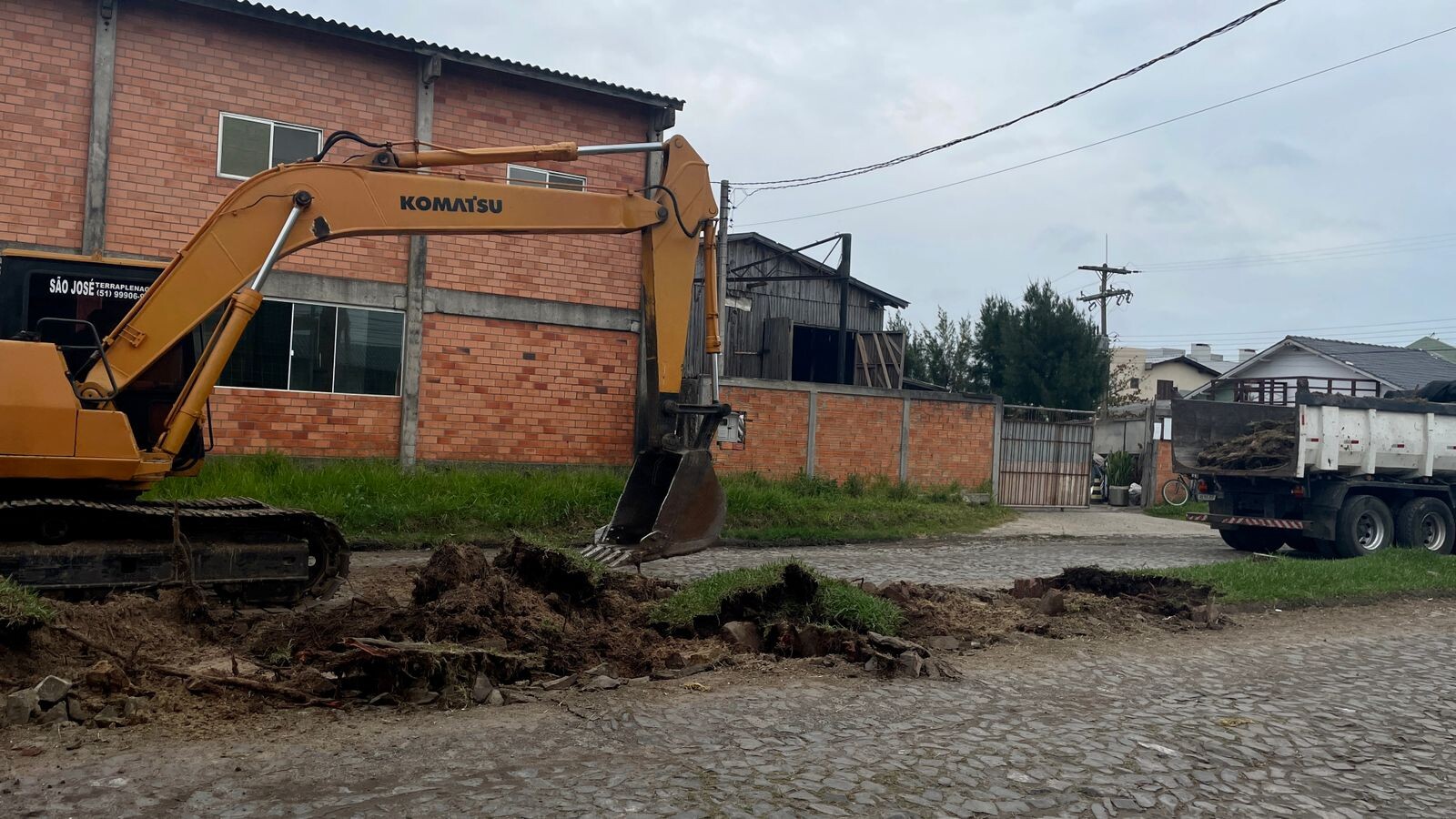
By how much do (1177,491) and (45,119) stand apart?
23.8m

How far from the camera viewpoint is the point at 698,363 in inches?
1000

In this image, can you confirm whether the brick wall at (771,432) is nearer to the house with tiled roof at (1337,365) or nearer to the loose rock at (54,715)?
the loose rock at (54,715)

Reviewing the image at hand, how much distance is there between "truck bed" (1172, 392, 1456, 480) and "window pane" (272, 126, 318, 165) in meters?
13.7

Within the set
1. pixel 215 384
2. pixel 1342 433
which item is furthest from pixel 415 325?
pixel 1342 433

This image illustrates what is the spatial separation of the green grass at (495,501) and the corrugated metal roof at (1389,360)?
80.4ft

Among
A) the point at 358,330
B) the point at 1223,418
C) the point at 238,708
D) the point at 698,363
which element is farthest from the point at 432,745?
the point at 698,363

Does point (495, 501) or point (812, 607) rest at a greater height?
point (495, 501)

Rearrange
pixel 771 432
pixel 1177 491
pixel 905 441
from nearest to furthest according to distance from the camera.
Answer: pixel 771 432
pixel 905 441
pixel 1177 491

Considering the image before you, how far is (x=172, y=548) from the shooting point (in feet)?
29.5

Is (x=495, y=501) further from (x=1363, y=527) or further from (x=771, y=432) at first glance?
(x=1363, y=527)

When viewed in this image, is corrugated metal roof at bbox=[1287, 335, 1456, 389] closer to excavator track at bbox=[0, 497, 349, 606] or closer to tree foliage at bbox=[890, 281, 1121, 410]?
tree foliage at bbox=[890, 281, 1121, 410]

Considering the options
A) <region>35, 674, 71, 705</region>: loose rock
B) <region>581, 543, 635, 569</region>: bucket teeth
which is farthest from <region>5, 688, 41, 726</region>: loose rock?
<region>581, 543, 635, 569</region>: bucket teeth

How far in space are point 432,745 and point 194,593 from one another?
3.58 meters

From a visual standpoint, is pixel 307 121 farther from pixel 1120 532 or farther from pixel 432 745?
pixel 1120 532
